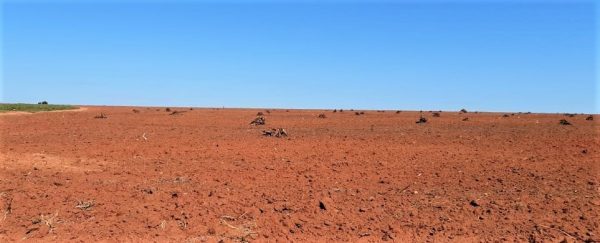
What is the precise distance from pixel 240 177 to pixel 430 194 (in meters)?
3.58

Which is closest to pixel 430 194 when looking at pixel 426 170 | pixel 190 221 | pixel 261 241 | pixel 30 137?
pixel 426 170

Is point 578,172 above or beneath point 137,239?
above

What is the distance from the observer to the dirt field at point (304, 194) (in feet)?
25.5

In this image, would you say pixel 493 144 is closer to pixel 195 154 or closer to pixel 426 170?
pixel 426 170

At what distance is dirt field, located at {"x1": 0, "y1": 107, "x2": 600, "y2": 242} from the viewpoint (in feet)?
25.5

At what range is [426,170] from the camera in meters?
11.0

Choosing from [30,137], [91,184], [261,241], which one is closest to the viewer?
[261,241]

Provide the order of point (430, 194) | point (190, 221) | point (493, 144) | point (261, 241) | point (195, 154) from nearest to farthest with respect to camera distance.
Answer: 1. point (261, 241)
2. point (190, 221)
3. point (430, 194)
4. point (195, 154)
5. point (493, 144)

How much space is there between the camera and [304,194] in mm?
9188

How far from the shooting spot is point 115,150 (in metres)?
14.0

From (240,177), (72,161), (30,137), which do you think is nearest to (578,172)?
(240,177)

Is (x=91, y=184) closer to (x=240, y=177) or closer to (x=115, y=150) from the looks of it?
(x=240, y=177)

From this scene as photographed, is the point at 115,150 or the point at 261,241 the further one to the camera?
the point at 115,150

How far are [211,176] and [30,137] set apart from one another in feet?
33.8
